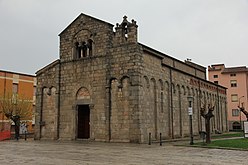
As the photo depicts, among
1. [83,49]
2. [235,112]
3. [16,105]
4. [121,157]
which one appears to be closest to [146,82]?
[83,49]

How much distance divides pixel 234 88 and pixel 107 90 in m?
53.0

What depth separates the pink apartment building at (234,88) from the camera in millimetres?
67562

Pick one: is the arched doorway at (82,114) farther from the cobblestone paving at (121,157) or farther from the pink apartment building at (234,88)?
the pink apartment building at (234,88)

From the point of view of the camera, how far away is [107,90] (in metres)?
24.9

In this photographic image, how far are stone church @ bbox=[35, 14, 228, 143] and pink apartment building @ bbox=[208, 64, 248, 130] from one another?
4066 cm

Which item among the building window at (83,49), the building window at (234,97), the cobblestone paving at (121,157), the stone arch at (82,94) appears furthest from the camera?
the building window at (234,97)

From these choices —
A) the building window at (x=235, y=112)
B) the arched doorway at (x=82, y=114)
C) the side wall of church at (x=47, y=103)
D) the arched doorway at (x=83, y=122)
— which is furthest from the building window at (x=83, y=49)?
the building window at (x=235, y=112)

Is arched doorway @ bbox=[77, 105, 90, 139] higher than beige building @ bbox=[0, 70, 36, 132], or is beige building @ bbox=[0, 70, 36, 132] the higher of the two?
beige building @ bbox=[0, 70, 36, 132]

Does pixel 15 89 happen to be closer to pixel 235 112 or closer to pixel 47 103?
pixel 47 103

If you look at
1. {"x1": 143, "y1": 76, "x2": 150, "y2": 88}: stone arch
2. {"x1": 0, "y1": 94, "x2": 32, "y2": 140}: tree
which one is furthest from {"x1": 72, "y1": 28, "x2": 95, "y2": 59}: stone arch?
{"x1": 0, "y1": 94, "x2": 32, "y2": 140}: tree

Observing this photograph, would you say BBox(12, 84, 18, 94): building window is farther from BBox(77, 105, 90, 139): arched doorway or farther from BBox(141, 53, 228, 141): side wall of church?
BBox(141, 53, 228, 141): side wall of church

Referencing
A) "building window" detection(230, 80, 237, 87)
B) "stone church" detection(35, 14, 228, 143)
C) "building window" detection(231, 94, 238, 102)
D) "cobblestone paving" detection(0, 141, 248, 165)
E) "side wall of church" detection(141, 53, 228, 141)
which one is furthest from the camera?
"building window" detection(230, 80, 237, 87)

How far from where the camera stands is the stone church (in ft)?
77.6

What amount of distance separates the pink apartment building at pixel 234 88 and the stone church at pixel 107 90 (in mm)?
40659
